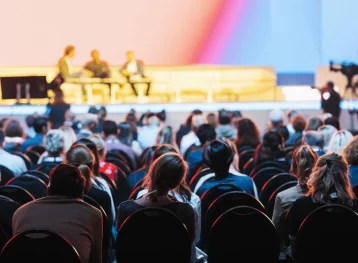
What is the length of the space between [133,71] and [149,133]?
6.80m

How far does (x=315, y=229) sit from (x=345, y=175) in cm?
57

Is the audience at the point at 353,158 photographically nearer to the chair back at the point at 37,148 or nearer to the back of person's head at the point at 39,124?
the chair back at the point at 37,148

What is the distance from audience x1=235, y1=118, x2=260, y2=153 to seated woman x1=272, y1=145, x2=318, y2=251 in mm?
3179

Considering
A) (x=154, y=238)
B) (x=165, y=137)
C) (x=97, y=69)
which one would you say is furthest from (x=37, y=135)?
(x=97, y=69)

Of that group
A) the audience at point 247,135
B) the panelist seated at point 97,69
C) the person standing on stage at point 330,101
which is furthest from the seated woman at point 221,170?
the panelist seated at point 97,69

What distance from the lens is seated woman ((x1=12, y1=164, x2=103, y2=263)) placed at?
3.89 metres

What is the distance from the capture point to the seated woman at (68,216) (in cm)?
389

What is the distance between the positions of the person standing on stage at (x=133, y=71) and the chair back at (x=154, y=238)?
43.0 feet

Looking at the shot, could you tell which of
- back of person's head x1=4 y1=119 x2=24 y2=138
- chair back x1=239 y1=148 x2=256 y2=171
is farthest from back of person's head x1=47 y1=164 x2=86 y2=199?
back of person's head x1=4 y1=119 x2=24 y2=138

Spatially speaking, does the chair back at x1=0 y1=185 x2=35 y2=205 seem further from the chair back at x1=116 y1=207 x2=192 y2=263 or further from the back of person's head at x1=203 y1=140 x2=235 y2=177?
the back of person's head at x1=203 y1=140 x2=235 y2=177

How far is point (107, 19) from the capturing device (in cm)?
1942

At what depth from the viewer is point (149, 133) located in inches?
415

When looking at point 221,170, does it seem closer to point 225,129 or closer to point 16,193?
point 16,193

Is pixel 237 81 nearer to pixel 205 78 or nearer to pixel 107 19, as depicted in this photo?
pixel 205 78
